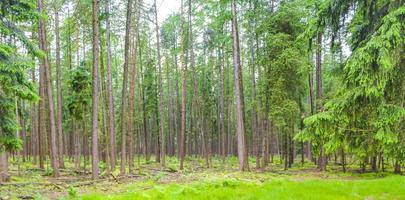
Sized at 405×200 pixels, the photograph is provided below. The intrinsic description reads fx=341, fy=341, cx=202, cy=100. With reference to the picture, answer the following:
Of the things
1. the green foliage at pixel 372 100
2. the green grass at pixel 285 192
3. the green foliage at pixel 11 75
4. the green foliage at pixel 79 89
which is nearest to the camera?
the green foliage at pixel 372 100

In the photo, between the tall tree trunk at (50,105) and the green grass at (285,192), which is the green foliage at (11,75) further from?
the tall tree trunk at (50,105)

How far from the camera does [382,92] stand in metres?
6.62

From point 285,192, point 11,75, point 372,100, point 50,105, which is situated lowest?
point 285,192

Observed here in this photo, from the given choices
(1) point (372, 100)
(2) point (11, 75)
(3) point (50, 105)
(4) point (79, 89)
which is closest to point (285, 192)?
(1) point (372, 100)

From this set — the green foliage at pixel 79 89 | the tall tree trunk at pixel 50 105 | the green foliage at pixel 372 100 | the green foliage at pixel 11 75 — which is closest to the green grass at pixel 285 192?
the green foliage at pixel 372 100

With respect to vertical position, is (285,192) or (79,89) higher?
(79,89)

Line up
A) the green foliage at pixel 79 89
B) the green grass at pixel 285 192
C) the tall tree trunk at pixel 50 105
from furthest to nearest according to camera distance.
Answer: the green foliage at pixel 79 89, the tall tree trunk at pixel 50 105, the green grass at pixel 285 192

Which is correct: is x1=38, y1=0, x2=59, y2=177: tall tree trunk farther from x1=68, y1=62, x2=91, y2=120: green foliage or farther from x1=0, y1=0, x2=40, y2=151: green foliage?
x1=68, y1=62, x2=91, y2=120: green foliage

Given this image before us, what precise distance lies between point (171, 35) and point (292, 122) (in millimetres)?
19749

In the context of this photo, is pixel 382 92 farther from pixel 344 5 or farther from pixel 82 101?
pixel 82 101

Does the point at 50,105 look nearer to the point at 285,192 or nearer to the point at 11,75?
the point at 11,75

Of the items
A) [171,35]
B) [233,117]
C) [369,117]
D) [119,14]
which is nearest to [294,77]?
[119,14]

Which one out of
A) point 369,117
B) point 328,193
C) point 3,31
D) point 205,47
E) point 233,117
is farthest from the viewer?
point 233,117

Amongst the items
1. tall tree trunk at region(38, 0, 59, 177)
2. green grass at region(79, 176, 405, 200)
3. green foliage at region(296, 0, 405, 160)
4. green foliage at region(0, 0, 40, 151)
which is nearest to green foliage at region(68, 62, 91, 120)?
tall tree trunk at region(38, 0, 59, 177)
